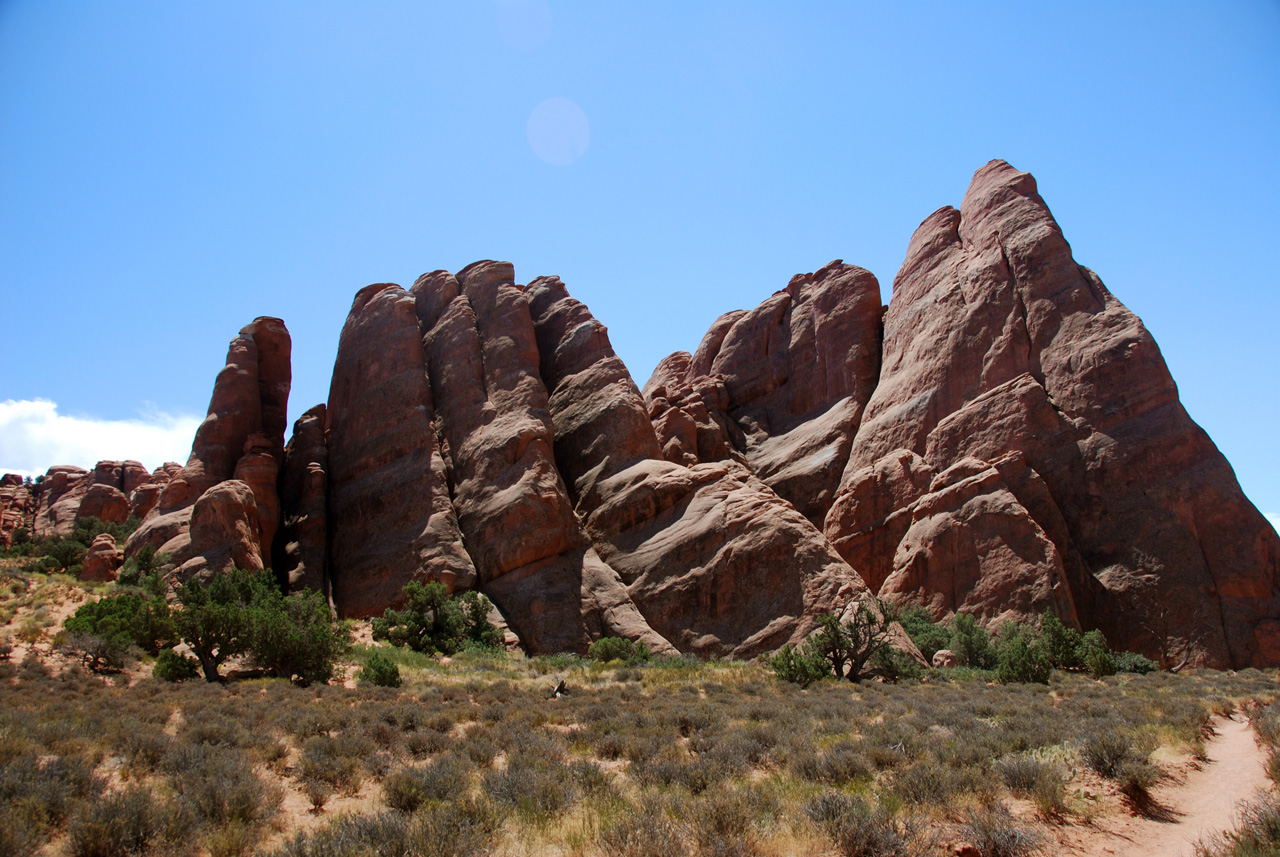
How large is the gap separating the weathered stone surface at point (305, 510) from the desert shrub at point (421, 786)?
2854 centimetres

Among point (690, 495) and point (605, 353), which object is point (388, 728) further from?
point (605, 353)

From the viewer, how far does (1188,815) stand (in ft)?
29.2

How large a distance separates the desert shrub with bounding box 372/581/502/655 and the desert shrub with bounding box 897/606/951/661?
18132mm

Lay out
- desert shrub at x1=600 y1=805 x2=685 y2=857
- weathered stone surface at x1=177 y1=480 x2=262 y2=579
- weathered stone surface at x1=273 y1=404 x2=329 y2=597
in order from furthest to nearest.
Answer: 1. weathered stone surface at x1=273 y1=404 x2=329 y2=597
2. weathered stone surface at x1=177 y1=480 x2=262 y2=579
3. desert shrub at x1=600 y1=805 x2=685 y2=857

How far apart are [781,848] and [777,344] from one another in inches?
2146

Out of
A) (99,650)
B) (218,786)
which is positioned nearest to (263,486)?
(99,650)

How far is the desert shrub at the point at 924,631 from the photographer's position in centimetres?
3052

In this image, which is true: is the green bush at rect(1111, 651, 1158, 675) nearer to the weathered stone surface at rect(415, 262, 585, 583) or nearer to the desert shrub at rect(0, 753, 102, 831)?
the weathered stone surface at rect(415, 262, 585, 583)

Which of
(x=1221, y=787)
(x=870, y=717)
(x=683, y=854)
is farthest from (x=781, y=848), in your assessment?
(x=870, y=717)

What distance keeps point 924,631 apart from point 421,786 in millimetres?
28097

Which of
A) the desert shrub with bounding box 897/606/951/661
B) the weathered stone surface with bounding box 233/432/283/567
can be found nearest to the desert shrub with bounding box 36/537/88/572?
the weathered stone surface with bounding box 233/432/283/567

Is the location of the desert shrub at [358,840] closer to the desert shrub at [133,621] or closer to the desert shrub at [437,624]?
the desert shrub at [133,621]

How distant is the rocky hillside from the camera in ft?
104

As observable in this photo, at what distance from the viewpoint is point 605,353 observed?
4378cm
